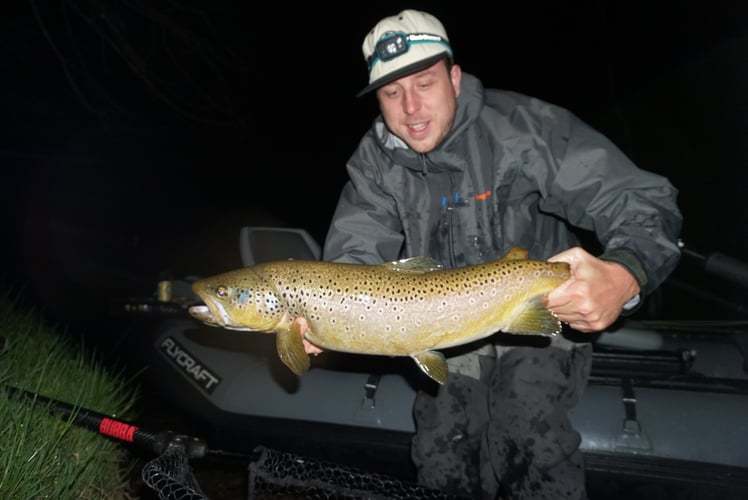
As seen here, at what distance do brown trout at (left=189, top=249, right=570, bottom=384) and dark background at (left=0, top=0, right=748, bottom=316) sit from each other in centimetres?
272

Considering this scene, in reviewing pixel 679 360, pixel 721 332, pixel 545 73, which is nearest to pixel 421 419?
pixel 679 360

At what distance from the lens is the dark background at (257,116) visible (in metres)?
15.3

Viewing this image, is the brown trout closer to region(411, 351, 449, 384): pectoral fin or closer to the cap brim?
region(411, 351, 449, 384): pectoral fin

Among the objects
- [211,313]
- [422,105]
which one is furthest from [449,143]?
[211,313]

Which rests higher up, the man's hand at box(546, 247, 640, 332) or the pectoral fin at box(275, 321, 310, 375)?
the man's hand at box(546, 247, 640, 332)

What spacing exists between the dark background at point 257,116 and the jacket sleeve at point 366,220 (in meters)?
2.81

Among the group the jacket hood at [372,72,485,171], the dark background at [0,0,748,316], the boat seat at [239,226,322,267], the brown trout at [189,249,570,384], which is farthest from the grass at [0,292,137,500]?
the dark background at [0,0,748,316]

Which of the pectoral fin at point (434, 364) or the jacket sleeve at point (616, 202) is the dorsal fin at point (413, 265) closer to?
the pectoral fin at point (434, 364)

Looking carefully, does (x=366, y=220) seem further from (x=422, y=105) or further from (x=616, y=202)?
(x=616, y=202)

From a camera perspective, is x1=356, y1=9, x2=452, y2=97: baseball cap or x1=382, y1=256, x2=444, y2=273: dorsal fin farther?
x1=356, y1=9, x2=452, y2=97: baseball cap

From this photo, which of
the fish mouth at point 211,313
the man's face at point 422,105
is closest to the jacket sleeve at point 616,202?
the man's face at point 422,105

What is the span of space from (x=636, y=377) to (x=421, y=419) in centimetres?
165

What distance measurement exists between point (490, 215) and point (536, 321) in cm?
74

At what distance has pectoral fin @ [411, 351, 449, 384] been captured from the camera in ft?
8.27
